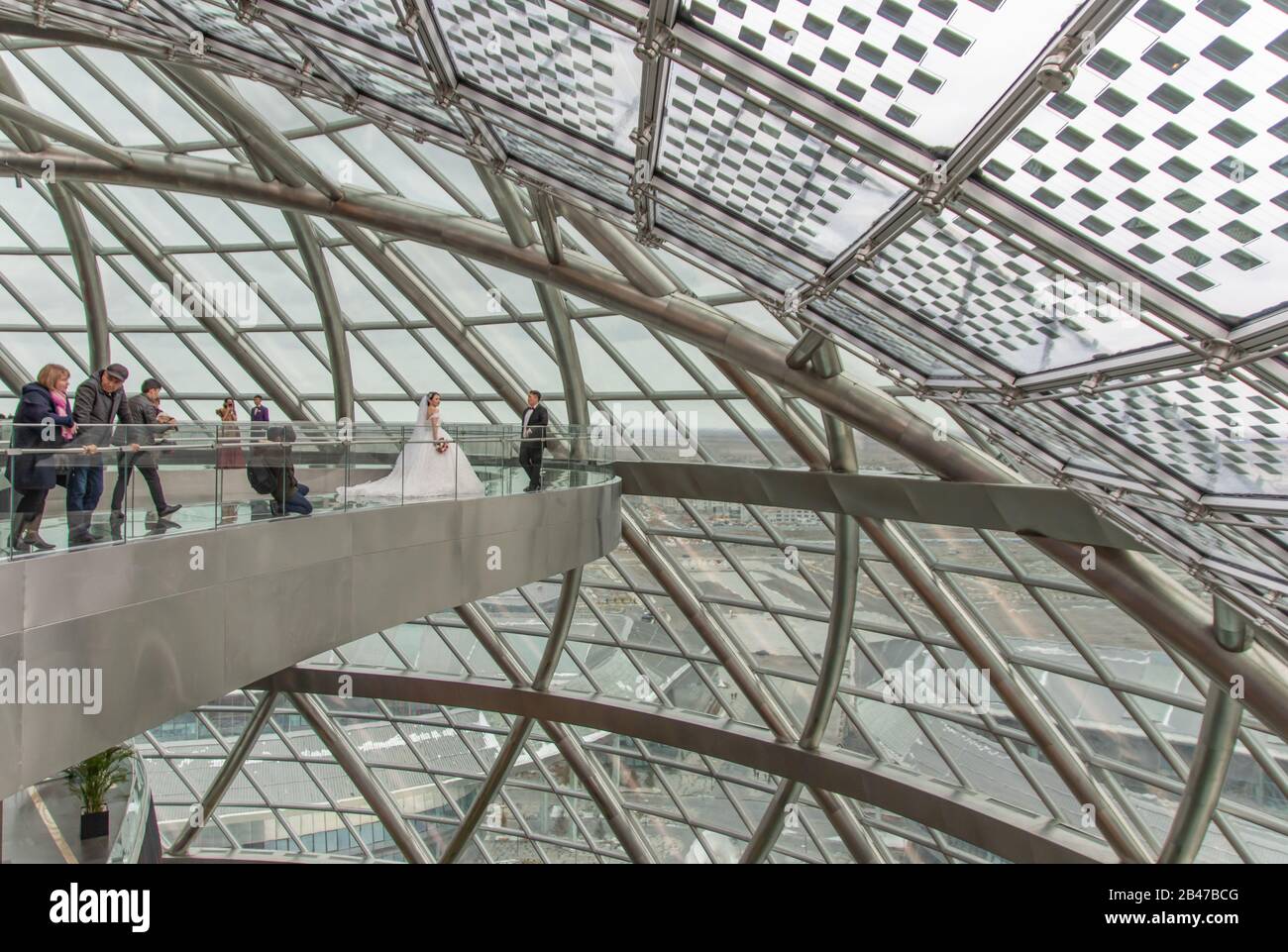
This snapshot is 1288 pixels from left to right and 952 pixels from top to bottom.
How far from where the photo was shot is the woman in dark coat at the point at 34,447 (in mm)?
9016

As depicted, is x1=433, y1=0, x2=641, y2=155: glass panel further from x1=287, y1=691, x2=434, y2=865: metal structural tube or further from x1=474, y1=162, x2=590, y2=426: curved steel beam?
x1=287, y1=691, x2=434, y2=865: metal structural tube

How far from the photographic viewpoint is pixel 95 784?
1440cm

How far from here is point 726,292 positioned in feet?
73.2

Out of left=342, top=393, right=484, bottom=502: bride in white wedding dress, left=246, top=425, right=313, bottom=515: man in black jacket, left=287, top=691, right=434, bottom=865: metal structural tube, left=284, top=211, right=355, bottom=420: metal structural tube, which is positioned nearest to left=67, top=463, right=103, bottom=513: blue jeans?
left=246, top=425, right=313, bottom=515: man in black jacket

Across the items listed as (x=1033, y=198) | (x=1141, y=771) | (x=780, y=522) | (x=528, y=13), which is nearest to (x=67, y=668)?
(x=528, y=13)

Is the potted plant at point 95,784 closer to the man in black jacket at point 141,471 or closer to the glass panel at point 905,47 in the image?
the man in black jacket at point 141,471

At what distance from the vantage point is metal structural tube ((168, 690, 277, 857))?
36.2 meters

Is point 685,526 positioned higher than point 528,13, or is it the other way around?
point 528,13

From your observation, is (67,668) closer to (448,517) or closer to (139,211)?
(448,517)

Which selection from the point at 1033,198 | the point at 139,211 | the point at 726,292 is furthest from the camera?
the point at 139,211

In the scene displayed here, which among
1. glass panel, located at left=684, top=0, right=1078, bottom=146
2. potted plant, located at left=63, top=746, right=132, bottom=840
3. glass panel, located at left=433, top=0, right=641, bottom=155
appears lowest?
potted plant, located at left=63, top=746, right=132, bottom=840

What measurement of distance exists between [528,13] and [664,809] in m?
30.8

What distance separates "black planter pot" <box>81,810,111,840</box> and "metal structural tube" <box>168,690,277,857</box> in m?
22.7

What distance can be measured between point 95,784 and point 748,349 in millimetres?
13576
